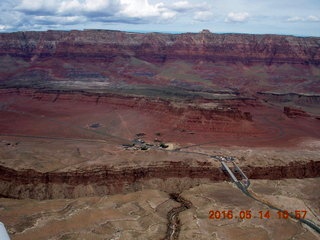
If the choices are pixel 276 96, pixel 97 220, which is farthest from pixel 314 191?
pixel 276 96

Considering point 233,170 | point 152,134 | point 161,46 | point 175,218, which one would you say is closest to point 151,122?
point 152,134

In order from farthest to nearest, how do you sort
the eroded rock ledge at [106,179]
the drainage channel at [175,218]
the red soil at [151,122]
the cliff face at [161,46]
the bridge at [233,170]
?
the cliff face at [161,46]
the red soil at [151,122]
the bridge at [233,170]
the eroded rock ledge at [106,179]
the drainage channel at [175,218]

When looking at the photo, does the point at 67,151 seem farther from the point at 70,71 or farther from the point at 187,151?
the point at 70,71

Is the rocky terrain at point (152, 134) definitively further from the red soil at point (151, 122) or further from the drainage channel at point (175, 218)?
the red soil at point (151, 122)

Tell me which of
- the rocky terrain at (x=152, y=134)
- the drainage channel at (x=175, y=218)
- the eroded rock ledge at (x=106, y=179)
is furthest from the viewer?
the eroded rock ledge at (x=106, y=179)
